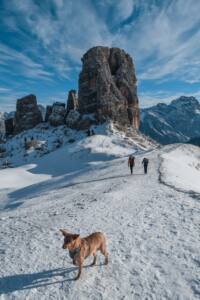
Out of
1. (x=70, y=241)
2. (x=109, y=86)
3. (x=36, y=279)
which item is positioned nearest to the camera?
(x=70, y=241)

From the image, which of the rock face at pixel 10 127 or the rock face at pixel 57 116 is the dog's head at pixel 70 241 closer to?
the rock face at pixel 57 116

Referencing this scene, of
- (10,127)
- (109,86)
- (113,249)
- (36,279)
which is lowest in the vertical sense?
(36,279)

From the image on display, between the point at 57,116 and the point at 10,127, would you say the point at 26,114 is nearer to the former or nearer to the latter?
the point at 10,127

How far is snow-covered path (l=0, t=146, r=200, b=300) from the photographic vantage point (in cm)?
937

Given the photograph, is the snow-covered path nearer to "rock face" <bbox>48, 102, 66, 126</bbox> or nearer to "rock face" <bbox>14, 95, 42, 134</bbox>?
"rock face" <bbox>48, 102, 66, 126</bbox>

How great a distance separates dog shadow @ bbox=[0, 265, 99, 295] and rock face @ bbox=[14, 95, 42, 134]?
368 ft

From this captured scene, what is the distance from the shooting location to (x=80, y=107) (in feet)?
367

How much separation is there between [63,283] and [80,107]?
4129 inches

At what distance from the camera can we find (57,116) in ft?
372

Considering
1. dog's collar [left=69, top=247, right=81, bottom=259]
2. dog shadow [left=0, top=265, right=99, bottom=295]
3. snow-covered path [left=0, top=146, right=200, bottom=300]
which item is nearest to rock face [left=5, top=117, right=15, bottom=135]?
snow-covered path [left=0, top=146, right=200, bottom=300]

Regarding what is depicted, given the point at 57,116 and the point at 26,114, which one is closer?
the point at 57,116

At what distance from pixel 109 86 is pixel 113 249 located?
331 feet

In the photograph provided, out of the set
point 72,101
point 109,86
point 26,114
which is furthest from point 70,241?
point 26,114

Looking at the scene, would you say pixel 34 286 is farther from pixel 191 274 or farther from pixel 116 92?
pixel 116 92
